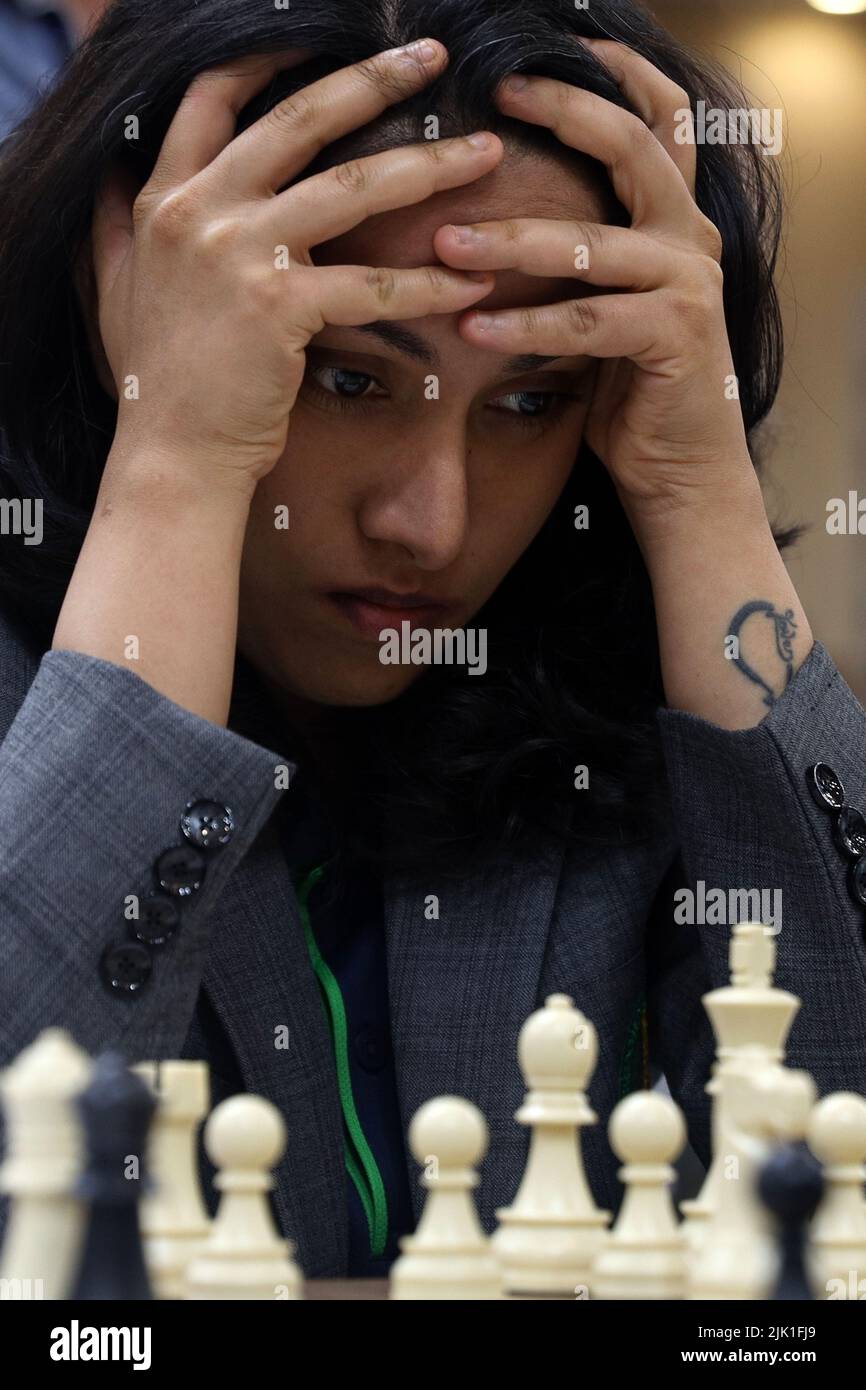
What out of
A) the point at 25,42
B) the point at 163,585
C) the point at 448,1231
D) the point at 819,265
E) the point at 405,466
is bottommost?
the point at 448,1231

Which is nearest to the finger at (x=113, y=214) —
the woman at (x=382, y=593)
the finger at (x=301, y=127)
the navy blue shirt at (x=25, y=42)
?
the woman at (x=382, y=593)

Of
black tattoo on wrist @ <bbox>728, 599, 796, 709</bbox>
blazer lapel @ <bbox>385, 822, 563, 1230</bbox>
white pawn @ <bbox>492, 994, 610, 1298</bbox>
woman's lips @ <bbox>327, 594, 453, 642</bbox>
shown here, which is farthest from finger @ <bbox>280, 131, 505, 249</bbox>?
white pawn @ <bbox>492, 994, 610, 1298</bbox>

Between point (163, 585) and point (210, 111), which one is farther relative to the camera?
point (210, 111)

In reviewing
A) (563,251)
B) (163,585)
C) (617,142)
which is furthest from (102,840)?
(617,142)

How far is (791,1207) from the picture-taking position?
0.53 meters

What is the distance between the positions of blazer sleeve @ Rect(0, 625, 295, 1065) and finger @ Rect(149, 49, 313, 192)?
1.26 ft

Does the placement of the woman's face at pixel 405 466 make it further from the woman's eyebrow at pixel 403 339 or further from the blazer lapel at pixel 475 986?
the blazer lapel at pixel 475 986

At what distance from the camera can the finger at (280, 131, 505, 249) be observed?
106 centimetres

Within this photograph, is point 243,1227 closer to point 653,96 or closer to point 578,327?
point 578,327

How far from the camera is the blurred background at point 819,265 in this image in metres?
3.36

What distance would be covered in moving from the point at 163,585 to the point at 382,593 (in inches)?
9.3

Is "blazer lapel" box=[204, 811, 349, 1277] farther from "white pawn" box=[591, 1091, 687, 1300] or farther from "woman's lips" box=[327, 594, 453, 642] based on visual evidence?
"white pawn" box=[591, 1091, 687, 1300]

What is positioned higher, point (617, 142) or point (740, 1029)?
point (617, 142)
